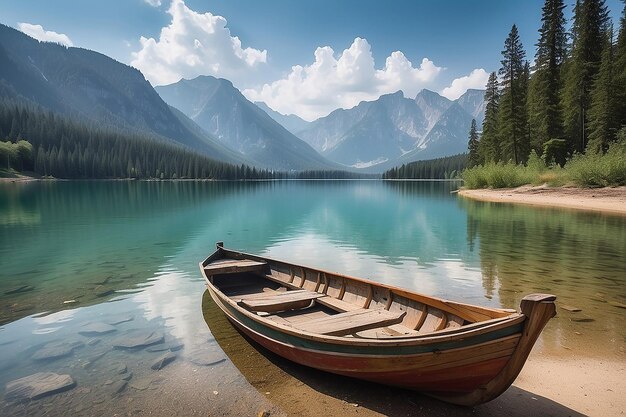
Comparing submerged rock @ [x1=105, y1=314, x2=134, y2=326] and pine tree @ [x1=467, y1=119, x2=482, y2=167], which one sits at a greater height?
pine tree @ [x1=467, y1=119, x2=482, y2=167]

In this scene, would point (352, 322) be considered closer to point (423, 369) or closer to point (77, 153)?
point (423, 369)

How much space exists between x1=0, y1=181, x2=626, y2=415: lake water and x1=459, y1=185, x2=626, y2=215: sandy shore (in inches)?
141

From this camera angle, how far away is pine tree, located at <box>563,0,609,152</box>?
53656 mm

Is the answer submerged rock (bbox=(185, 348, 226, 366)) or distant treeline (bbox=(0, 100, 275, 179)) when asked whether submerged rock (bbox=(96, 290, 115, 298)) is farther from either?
distant treeline (bbox=(0, 100, 275, 179))

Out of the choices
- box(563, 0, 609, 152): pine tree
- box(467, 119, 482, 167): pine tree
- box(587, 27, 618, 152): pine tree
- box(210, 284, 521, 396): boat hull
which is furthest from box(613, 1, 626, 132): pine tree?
box(210, 284, 521, 396): boat hull

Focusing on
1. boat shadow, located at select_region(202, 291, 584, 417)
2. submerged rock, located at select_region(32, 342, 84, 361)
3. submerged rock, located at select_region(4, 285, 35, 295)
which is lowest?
submerged rock, located at select_region(32, 342, 84, 361)

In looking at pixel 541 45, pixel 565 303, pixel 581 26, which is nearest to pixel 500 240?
pixel 565 303

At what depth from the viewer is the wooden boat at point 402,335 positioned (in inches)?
221

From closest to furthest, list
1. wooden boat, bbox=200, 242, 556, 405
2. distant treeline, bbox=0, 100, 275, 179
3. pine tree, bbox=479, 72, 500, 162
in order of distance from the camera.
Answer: wooden boat, bbox=200, 242, 556, 405
pine tree, bbox=479, 72, 500, 162
distant treeline, bbox=0, 100, 275, 179

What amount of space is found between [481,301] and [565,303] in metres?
2.62

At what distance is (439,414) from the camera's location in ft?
21.3

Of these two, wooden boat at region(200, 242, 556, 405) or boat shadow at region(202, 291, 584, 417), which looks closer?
wooden boat at region(200, 242, 556, 405)

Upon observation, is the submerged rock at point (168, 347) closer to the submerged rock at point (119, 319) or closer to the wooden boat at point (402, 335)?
the wooden boat at point (402, 335)

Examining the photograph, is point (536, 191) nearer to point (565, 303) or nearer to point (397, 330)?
point (565, 303)
